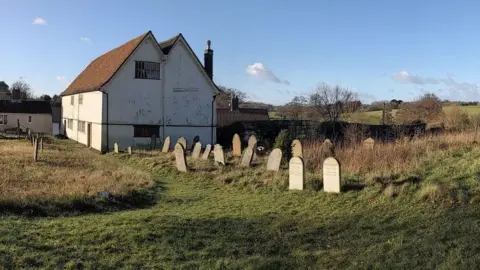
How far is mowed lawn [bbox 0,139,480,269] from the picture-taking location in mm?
6734

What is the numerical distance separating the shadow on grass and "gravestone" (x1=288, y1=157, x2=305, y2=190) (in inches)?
157

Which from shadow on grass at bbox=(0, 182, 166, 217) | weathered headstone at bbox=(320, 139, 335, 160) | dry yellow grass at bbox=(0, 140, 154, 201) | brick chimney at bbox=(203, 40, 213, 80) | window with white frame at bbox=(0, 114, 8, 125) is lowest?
shadow on grass at bbox=(0, 182, 166, 217)

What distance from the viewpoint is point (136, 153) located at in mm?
26094

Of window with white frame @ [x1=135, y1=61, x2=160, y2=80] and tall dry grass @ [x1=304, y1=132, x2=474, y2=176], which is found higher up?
window with white frame @ [x1=135, y1=61, x2=160, y2=80]

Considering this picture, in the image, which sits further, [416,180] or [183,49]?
[183,49]

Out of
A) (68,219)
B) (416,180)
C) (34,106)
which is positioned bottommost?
(68,219)

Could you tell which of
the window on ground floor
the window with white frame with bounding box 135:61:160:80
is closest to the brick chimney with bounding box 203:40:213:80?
the window with white frame with bounding box 135:61:160:80

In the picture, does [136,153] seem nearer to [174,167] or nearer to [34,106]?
[174,167]

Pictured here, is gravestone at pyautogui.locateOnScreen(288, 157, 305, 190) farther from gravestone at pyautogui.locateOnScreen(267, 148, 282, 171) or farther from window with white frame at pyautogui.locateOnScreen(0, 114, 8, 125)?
window with white frame at pyautogui.locateOnScreen(0, 114, 8, 125)

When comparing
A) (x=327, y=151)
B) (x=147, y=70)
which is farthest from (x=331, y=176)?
(x=147, y=70)

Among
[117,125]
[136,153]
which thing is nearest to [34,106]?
[117,125]

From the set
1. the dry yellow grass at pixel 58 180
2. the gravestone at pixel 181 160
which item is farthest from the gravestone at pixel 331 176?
the gravestone at pixel 181 160

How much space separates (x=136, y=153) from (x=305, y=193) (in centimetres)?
1596

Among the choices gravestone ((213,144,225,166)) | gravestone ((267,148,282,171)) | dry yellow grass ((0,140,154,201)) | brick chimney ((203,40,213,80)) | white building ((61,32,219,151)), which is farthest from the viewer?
brick chimney ((203,40,213,80))
